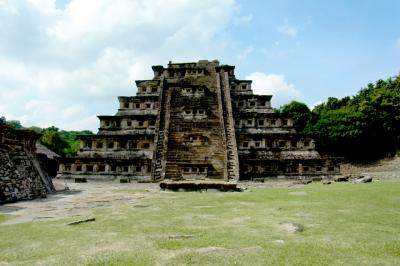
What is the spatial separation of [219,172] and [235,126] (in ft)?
19.9

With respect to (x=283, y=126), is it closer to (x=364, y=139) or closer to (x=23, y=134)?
(x=364, y=139)

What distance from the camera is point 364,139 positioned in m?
35.4

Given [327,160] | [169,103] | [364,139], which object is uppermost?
[169,103]

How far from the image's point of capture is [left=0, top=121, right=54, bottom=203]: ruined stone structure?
428 inches

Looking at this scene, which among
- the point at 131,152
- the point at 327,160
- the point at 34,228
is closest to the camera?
the point at 34,228

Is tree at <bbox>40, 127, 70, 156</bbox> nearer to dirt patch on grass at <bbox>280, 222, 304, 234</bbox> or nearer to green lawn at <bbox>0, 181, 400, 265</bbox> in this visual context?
green lawn at <bbox>0, 181, 400, 265</bbox>

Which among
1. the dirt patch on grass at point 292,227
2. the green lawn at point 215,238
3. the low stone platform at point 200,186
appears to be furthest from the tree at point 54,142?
the dirt patch on grass at point 292,227

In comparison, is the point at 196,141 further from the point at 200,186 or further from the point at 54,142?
the point at 54,142

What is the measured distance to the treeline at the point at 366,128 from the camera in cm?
3431

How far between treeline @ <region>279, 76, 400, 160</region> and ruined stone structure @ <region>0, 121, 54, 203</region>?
2614cm

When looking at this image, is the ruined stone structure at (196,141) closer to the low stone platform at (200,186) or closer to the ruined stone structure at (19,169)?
the low stone platform at (200,186)

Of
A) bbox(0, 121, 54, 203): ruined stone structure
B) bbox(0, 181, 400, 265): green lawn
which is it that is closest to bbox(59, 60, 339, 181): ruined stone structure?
bbox(0, 121, 54, 203): ruined stone structure

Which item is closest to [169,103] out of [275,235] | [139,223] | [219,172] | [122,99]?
[122,99]

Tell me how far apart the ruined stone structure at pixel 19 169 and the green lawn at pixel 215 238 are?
11.3ft
